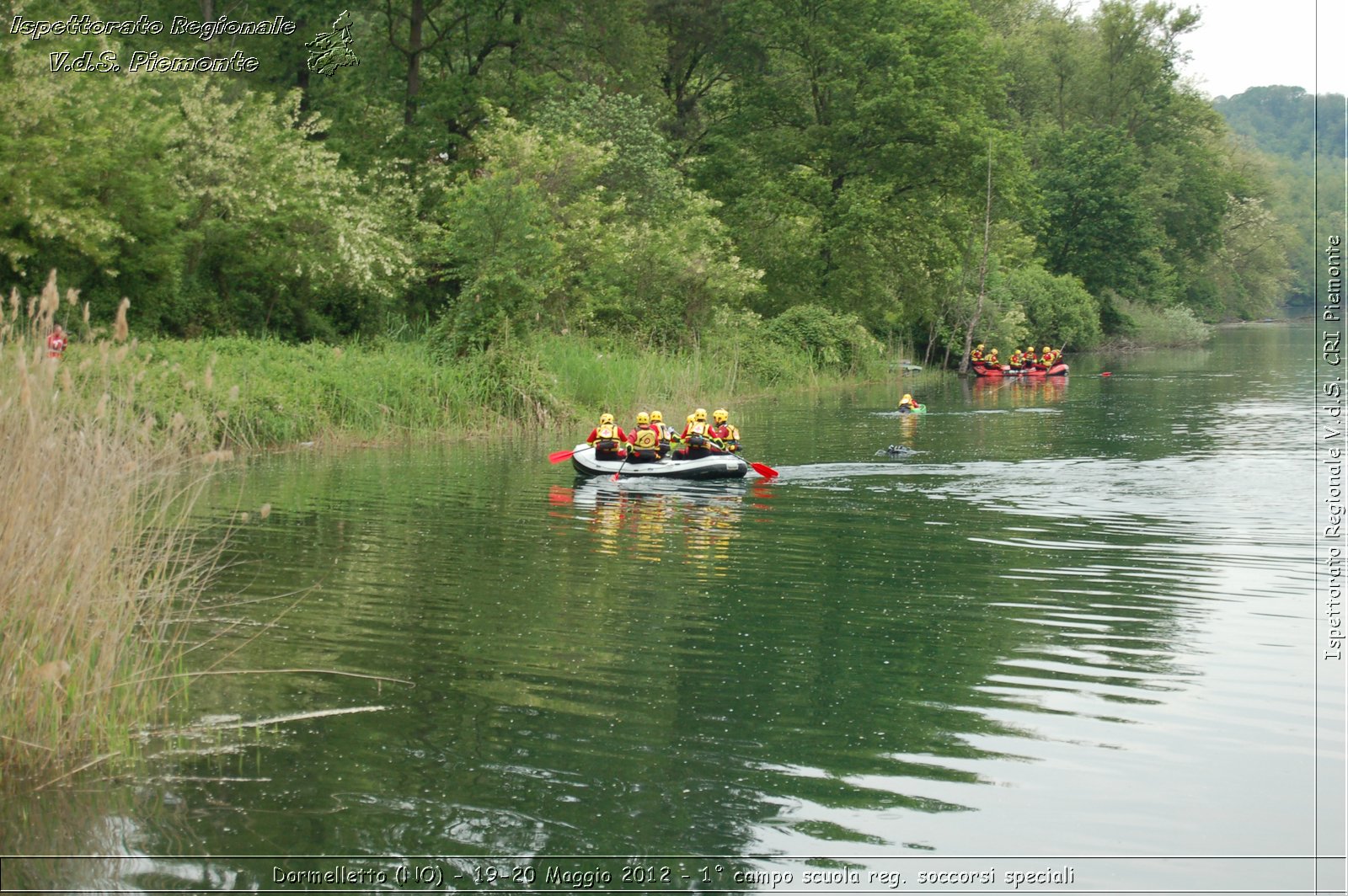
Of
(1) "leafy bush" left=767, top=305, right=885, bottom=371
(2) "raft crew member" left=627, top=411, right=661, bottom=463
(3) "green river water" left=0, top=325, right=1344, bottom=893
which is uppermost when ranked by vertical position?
Result: (1) "leafy bush" left=767, top=305, right=885, bottom=371

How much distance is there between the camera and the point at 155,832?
21.9 feet

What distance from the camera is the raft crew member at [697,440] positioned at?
69.7 feet

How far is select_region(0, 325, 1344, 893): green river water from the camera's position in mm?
6520

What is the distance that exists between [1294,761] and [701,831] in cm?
361

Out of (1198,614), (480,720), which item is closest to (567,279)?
(1198,614)

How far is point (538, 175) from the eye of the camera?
33.2m

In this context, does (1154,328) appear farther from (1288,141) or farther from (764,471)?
(1288,141)

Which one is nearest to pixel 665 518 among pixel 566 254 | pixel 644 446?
pixel 644 446

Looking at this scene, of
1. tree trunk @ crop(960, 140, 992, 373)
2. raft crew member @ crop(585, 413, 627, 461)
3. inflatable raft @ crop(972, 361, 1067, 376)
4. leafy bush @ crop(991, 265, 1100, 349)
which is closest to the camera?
raft crew member @ crop(585, 413, 627, 461)

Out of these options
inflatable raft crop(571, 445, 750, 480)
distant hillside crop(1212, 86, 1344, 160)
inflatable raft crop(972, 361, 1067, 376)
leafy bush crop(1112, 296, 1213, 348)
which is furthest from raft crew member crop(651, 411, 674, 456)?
distant hillside crop(1212, 86, 1344, 160)

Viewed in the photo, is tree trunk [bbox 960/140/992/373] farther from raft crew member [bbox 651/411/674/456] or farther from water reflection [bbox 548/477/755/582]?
water reflection [bbox 548/477/755/582]

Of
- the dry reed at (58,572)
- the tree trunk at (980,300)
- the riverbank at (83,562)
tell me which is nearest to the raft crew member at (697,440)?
the riverbank at (83,562)

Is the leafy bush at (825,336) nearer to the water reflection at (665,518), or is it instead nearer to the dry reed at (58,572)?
the water reflection at (665,518)

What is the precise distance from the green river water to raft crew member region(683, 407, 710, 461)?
3191mm
